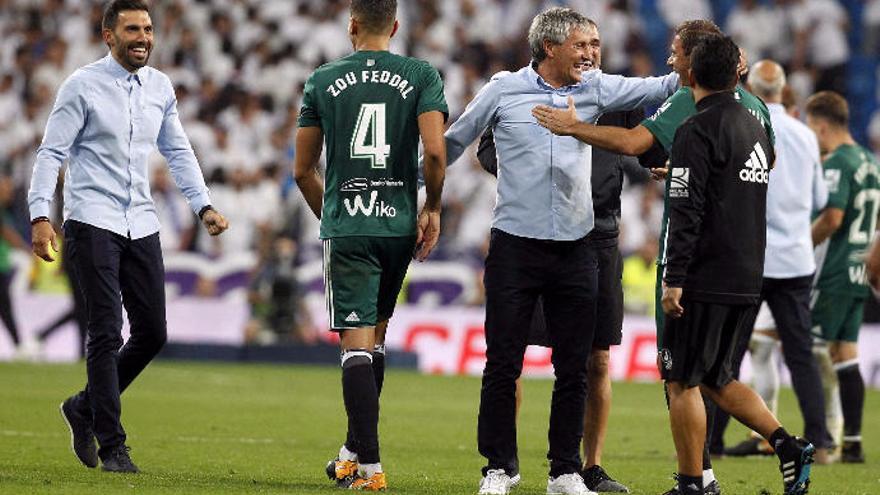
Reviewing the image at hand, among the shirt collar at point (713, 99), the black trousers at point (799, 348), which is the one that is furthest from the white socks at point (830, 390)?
the shirt collar at point (713, 99)

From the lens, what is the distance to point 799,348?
11.7 m

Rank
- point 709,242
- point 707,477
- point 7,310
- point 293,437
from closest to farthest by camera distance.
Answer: point 709,242 → point 707,477 → point 293,437 → point 7,310

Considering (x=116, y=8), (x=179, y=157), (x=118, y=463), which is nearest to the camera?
(x=118, y=463)

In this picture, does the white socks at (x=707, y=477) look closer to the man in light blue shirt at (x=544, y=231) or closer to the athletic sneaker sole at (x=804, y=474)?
the athletic sneaker sole at (x=804, y=474)

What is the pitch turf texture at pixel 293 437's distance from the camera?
356 inches

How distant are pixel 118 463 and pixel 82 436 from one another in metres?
0.45

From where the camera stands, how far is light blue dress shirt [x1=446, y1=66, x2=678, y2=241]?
852 cm

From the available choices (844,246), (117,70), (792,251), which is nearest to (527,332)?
(117,70)

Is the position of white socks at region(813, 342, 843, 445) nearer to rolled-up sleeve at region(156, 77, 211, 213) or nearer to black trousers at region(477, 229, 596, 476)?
black trousers at region(477, 229, 596, 476)

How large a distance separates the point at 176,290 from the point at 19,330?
2311 millimetres

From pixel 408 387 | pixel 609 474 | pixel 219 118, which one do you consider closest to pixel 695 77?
pixel 609 474

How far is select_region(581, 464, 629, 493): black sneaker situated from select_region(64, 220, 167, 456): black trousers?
2.43 meters

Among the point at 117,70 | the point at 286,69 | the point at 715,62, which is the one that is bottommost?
the point at 286,69

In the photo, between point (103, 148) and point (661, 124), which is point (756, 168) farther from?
point (103, 148)
